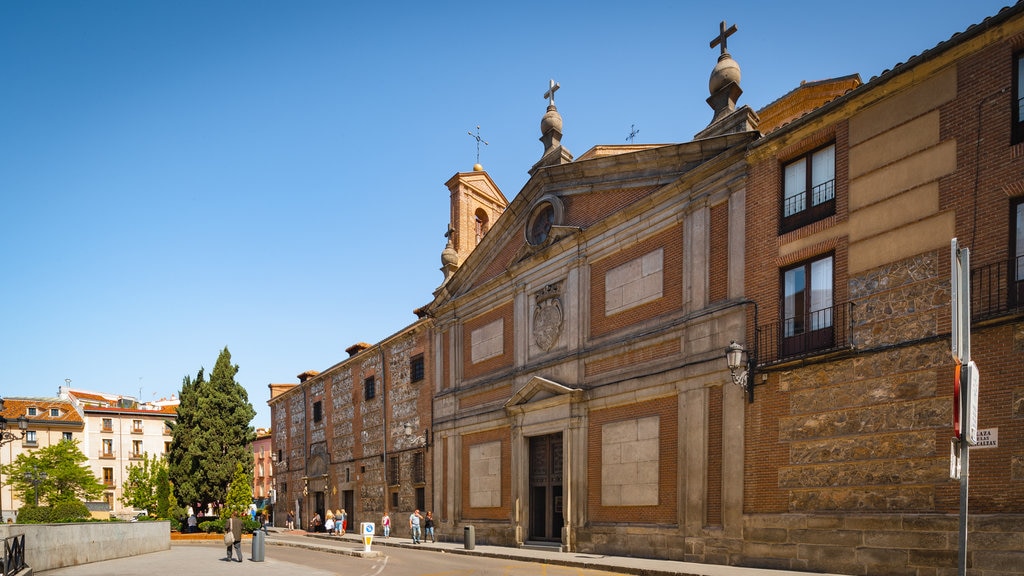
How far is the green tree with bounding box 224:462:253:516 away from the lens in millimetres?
32969

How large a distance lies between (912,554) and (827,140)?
27.0 ft

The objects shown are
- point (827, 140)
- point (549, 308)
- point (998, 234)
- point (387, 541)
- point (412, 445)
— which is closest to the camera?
point (998, 234)

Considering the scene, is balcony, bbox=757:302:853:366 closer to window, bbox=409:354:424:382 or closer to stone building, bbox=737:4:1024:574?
stone building, bbox=737:4:1024:574

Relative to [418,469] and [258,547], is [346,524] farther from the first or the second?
[258,547]

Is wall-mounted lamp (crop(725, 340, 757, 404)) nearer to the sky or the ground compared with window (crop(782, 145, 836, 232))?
nearer to the ground

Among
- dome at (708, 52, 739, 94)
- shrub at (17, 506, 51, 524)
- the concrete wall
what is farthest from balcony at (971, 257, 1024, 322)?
shrub at (17, 506, 51, 524)

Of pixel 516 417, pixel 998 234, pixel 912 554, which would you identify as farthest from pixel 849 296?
pixel 516 417

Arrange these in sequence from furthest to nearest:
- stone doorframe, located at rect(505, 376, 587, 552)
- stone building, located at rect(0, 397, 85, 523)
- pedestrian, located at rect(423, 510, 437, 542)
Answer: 1. stone building, located at rect(0, 397, 85, 523)
2. pedestrian, located at rect(423, 510, 437, 542)
3. stone doorframe, located at rect(505, 376, 587, 552)

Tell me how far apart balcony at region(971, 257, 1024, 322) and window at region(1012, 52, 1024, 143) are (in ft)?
6.91

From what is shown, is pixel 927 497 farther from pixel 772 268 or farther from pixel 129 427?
pixel 129 427

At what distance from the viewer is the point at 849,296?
45.0 ft

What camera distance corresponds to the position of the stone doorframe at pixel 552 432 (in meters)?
20.3

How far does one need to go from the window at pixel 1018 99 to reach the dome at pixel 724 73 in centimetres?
740

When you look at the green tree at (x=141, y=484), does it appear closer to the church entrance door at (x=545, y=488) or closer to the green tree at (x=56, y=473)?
the green tree at (x=56, y=473)
